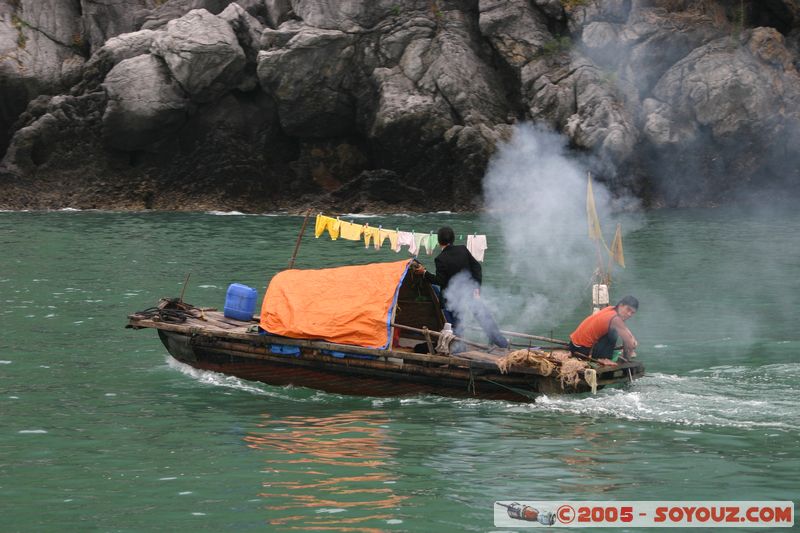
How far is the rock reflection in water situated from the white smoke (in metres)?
9.19

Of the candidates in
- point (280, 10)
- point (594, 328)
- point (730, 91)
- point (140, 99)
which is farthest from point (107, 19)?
point (594, 328)

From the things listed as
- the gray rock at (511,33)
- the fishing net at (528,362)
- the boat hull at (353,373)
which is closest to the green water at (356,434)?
the boat hull at (353,373)

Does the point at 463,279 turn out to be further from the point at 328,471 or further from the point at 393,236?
the point at 328,471

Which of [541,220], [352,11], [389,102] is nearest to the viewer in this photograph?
[541,220]

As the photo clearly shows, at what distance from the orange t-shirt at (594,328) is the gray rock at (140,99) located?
28889 millimetres

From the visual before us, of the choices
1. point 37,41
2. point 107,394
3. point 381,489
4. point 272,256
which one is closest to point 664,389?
point 381,489

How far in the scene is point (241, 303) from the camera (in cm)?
1700

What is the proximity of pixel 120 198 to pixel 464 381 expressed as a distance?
97.6ft

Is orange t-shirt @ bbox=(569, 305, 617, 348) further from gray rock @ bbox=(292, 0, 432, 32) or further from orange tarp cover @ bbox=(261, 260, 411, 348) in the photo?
gray rock @ bbox=(292, 0, 432, 32)

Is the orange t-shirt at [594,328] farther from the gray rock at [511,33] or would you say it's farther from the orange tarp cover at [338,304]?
the gray rock at [511,33]

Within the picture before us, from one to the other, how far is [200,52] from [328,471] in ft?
104

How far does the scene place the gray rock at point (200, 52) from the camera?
1576 inches

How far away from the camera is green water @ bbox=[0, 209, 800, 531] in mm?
10016

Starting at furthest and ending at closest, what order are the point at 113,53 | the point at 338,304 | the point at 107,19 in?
the point at 107,19 < the point at 113,53 < the point at 338,304
